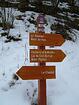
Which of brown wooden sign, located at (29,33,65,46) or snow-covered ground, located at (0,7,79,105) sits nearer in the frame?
brown wooden sign, located at (29,33,65,46)

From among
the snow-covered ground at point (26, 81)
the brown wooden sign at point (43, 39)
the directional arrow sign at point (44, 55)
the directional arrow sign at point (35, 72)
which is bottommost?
the snow-covered ground at point (26, 81)

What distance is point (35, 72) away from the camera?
22.5ft

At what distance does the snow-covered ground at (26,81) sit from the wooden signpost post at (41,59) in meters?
0.62

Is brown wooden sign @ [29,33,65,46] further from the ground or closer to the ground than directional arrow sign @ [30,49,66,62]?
further from the ground

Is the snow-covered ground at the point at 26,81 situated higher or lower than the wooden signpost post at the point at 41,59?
lower

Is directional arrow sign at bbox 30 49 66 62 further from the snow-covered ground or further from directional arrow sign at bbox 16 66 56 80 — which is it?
the snow-covered ground

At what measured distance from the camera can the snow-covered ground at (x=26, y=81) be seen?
7501mm

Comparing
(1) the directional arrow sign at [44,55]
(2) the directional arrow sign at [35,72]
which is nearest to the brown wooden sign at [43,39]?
(1) the directional arrow sign at [44,55]

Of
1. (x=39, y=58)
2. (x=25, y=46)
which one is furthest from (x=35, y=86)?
(x=25, y=46)

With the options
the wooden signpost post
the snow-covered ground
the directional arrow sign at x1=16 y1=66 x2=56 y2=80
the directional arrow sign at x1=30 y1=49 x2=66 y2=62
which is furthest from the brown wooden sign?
the snow-covered ground

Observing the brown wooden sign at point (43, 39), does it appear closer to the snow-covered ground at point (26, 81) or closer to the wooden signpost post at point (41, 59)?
the wooden signpost post at point (41, 59)

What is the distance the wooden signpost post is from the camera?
6.83 meters

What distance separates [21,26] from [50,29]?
96cm

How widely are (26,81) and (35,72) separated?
1.19 meters
